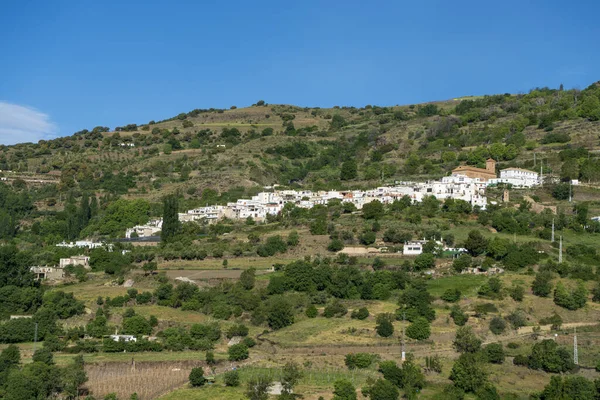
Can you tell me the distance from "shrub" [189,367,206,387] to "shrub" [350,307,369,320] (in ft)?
36.3

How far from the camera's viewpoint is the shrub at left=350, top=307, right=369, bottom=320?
46.3 m

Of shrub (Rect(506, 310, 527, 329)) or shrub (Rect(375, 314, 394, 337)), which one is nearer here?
shrub (Rect(375, 314, 394, 337))

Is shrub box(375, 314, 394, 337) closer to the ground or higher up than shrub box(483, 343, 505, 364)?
higher up

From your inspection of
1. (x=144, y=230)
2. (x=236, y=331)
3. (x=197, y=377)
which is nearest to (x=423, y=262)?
(x=236, y=331)

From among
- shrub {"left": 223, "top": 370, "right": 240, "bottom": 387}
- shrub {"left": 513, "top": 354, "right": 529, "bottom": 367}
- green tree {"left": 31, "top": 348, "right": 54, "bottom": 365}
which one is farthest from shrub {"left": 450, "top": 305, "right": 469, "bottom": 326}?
green tree {"left": 31, "top": 348, "right": 54, "bottom": 365}

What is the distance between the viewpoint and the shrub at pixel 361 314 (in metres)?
46.3

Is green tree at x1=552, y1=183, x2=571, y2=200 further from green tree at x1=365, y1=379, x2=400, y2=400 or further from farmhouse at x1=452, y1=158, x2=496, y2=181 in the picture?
green tree at x1=365, y1=379, x2=400, y2=400

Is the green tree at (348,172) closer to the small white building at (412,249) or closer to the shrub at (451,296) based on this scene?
the small white building at (412,249)

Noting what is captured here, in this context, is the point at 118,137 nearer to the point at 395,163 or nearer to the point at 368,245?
the point at 395,163

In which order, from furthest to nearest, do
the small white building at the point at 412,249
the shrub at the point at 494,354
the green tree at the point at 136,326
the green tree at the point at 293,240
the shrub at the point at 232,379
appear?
the green tree at the point at 293,240 < the small white building at the point at 412,249 < the green tree at the point at 136,326 < the shrub at the point at 494,354 < the shrub at the point at 232,379

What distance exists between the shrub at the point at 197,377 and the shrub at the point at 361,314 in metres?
11.1

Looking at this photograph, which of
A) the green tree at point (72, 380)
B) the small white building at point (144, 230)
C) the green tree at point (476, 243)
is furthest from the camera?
the small white building at point (144, 230)

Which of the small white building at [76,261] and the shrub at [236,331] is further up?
the small white building at [76,261]

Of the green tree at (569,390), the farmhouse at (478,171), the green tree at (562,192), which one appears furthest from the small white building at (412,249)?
the farmhouse at (478,171)
